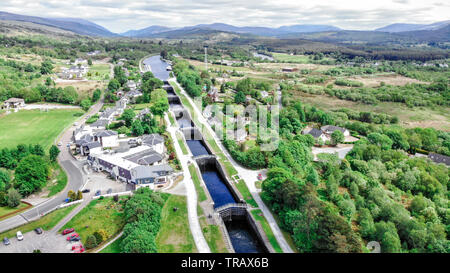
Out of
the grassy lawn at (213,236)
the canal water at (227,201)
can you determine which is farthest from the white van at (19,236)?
the canal water at (227,201)

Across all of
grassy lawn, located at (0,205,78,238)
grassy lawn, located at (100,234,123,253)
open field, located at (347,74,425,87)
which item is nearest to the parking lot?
grassy lawn, located at (0,205,78,238)

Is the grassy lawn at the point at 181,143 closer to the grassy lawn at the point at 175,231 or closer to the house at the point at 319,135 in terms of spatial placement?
the grassy lawn at the point at 175,231

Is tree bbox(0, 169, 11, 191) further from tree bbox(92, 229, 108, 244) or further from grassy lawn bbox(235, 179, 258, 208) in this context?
grassy lawn bbox(235, 179, 258, 208)

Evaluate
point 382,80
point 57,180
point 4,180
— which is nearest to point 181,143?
point 57,180

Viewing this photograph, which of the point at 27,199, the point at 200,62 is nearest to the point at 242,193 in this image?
the point at 27,199

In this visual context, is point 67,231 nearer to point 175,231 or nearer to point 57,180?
point 175,231
